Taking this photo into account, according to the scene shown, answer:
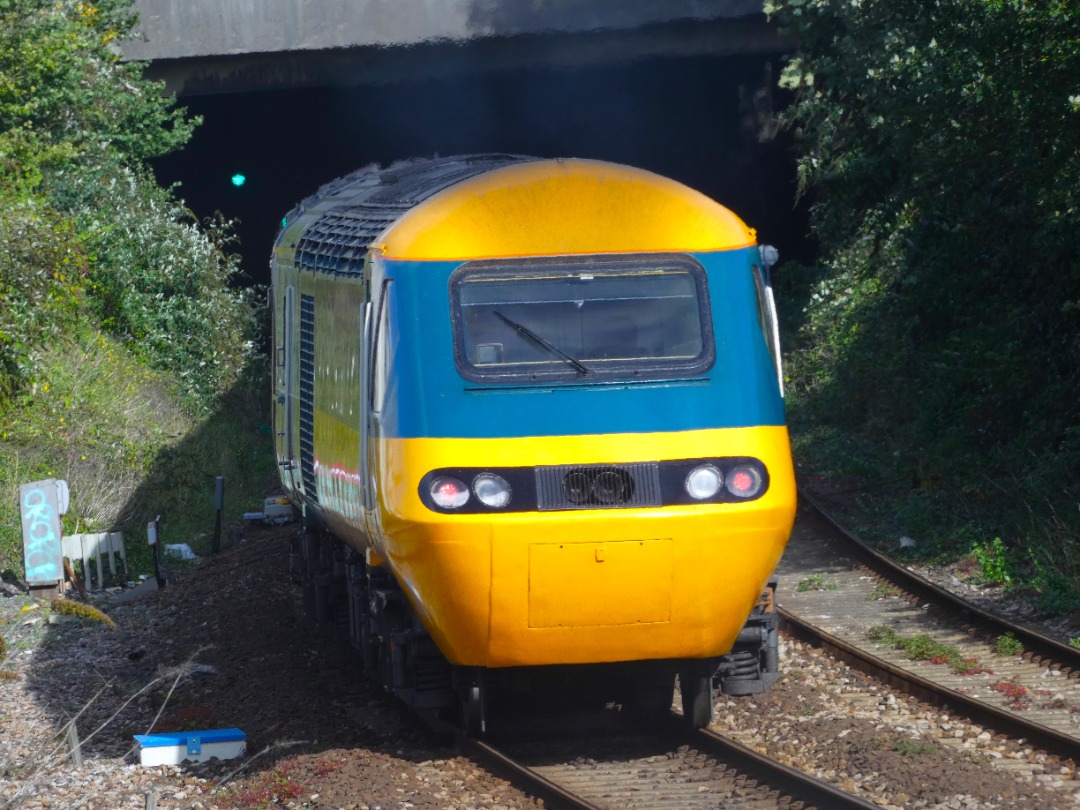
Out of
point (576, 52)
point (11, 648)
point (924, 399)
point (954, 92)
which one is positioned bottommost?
point (11, 648)

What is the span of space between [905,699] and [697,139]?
2263cm

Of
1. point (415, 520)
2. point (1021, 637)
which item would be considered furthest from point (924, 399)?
point (415, 520)

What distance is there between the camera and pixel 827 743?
7.95 meters

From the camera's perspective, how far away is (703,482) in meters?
7.23

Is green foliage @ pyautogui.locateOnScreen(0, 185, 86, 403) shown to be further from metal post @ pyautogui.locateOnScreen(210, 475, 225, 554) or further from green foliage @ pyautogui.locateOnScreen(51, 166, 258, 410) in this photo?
metal post @ pyautogui.locateOnScreen(210, 475, 225, 554)

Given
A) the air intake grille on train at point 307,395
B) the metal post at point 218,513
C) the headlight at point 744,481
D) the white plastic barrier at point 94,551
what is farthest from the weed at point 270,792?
the metal post at point 218,513

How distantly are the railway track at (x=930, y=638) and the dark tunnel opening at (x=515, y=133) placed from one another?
52.5 ft

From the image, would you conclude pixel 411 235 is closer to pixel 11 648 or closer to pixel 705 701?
pixel 705 701

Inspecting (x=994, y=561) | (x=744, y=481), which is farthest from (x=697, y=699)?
(x=994, y=561)

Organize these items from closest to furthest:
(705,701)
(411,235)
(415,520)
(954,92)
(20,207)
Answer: (415,520), (411,235), (705,701), (954,92), (20,207)

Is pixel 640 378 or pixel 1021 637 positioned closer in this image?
pixel 640 378

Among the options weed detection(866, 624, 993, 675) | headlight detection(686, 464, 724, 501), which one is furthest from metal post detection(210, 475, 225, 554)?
headlight detection(686, 464, 724, 501)

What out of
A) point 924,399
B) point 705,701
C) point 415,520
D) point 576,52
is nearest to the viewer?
point 415,520

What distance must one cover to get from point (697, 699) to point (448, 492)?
79.6 inches
